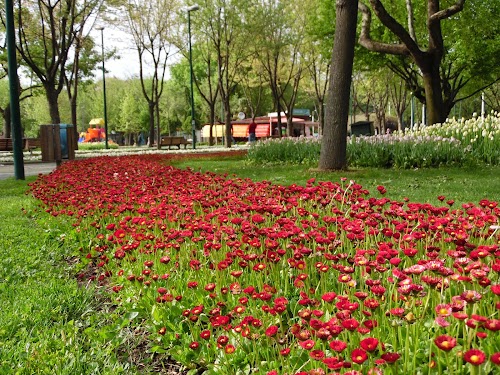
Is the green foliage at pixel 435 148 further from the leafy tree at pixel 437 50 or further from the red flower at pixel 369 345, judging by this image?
the red flower at pixel 369 345

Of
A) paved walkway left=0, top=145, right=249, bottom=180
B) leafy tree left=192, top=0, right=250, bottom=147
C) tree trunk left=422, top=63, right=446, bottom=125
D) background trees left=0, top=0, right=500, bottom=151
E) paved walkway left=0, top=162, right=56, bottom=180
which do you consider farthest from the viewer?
leafy tree left=192, top=0, right=250, bottom=147

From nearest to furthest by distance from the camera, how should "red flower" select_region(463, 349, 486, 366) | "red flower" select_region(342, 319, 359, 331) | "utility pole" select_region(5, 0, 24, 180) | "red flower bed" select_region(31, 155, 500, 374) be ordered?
"red flower" select_region(463, 349, 486, 366) < "red flower" select_region(342, 319, 359, 331) < "red flower bed" select_region(31, 155, 500, 374) < "utility pole" select_region(5, 0, 24, 180)

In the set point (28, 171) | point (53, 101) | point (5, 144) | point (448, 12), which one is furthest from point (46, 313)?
point (5, 144)

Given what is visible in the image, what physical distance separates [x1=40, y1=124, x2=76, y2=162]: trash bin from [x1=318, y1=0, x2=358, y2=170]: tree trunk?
339 inches

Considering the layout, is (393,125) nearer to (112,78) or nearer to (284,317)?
(112,78)

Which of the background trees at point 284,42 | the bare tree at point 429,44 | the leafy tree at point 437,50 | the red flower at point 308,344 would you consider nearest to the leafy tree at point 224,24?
the background trees at point 284,42

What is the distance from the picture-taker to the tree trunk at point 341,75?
1142 cm

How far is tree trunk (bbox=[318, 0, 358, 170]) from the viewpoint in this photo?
450 inches

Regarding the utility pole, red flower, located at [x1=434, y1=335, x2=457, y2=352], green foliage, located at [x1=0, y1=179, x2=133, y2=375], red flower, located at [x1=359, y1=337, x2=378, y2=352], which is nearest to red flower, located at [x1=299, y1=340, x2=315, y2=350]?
red flower, located at [x1=359, y1=337, x2=378, y2=352]

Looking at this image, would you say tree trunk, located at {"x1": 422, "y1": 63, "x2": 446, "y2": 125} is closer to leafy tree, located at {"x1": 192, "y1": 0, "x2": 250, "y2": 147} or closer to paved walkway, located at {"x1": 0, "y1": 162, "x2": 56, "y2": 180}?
paved walkway, located at {"x1": 0, "y1": 162, "x2": 56, "y2": 180}

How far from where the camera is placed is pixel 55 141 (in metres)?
15.8

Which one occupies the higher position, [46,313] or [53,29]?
[53,29]

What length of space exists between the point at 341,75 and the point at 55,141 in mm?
9096

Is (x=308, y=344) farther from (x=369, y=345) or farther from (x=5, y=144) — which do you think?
(x=5, y=144)
